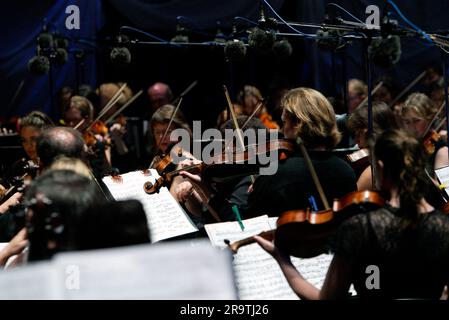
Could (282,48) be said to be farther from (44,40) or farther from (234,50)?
(44,40)

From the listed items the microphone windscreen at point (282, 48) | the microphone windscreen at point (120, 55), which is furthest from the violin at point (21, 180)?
the microphone windscreen at point (282, 48)

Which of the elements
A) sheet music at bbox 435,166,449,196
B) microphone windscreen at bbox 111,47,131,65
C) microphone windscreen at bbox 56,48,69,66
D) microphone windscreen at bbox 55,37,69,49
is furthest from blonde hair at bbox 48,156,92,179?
microphone windscreen at bbox 55,37,69,49

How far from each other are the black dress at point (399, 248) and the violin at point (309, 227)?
0.10 metres

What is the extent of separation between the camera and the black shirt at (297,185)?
10.9ft

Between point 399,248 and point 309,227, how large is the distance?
1.11 ft

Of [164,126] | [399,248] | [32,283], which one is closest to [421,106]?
[164,126]

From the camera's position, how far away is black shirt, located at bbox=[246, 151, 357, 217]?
3.32m

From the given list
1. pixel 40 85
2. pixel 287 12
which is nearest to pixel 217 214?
pixel 287 12

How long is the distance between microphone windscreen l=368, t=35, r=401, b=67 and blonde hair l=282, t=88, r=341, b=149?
1.32 ft

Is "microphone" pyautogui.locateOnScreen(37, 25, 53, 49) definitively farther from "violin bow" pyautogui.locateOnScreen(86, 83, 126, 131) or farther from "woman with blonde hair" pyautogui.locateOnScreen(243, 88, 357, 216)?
"woman with blonde hair" pyautogui.locateOnScreen(243, 88, 357, 216)

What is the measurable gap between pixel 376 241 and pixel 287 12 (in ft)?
12.8

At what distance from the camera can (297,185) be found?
3.32 metres

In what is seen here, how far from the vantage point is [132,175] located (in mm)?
4090
